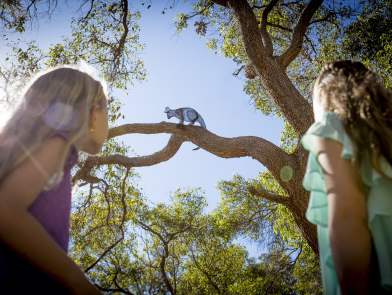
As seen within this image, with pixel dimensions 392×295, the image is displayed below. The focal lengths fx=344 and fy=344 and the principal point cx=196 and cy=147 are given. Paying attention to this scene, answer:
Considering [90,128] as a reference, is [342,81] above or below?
above

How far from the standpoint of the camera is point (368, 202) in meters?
1.27

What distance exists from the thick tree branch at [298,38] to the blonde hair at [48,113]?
191 inches

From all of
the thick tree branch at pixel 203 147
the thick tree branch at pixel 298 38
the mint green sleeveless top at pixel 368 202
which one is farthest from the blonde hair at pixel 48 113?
the thick tree branch at pixel 298 38

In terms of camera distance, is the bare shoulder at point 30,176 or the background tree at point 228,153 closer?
the bare shoulder at point 30,176

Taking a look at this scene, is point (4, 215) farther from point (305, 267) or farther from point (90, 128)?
point (305, 267)

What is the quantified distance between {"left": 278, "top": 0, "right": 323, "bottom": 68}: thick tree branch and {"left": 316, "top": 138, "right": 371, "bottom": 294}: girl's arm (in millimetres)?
4817

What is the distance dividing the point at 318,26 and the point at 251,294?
1206 centimetres

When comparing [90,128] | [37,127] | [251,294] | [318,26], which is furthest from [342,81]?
[251,294]

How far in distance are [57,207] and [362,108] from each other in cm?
124

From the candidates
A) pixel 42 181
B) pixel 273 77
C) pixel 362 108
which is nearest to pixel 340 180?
pixel 362 108

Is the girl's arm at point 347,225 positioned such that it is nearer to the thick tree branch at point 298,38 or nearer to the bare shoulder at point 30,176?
the bare shoulder at point 30,176

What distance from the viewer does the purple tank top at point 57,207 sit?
3.91ft

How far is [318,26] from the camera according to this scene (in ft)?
30.9

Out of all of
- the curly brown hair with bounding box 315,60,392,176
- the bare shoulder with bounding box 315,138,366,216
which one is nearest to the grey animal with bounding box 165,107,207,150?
the curly brown hair with bounding box 315,60,392,176
